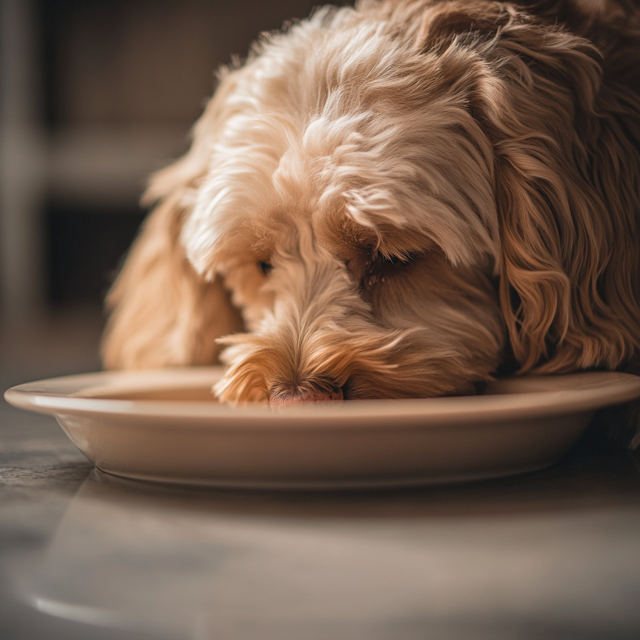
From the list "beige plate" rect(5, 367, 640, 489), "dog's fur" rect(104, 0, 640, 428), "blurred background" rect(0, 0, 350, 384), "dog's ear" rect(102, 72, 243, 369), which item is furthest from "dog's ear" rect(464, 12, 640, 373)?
"blurred background" rect(0, 0, 350, 384)

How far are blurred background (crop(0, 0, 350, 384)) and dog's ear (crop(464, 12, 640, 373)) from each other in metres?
3.59

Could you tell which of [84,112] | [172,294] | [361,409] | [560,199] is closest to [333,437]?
[361,409]

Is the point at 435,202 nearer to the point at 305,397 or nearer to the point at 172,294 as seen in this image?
the point at 305,397

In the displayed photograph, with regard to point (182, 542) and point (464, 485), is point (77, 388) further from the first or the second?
point (464, 485)

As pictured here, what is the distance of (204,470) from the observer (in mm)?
754

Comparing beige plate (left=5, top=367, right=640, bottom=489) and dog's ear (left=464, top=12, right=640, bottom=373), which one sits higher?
dog's ear (left=464, top=12, right=640, bottom=373)

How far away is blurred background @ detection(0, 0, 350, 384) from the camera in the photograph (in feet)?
14.8

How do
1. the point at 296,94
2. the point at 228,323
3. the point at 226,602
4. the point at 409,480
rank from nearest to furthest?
the point at 226,602 < the point at 409,480 < the point at 296,94 < the point at 228,323

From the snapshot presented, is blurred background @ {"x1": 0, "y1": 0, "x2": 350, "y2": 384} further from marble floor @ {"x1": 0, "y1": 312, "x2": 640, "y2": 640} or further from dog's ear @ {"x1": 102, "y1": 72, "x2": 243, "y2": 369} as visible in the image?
marble floor @ {"x1": 0, "y1": 312, "x2": 640, "y2": 640}

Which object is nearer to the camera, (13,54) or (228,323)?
(228,323)

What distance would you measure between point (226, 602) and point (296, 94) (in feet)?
2.89

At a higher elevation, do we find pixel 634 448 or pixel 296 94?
pixel 296 94

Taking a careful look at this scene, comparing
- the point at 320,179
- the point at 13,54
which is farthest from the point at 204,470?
the point at 13,54

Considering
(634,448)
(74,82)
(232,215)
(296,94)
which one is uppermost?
(74,82)
